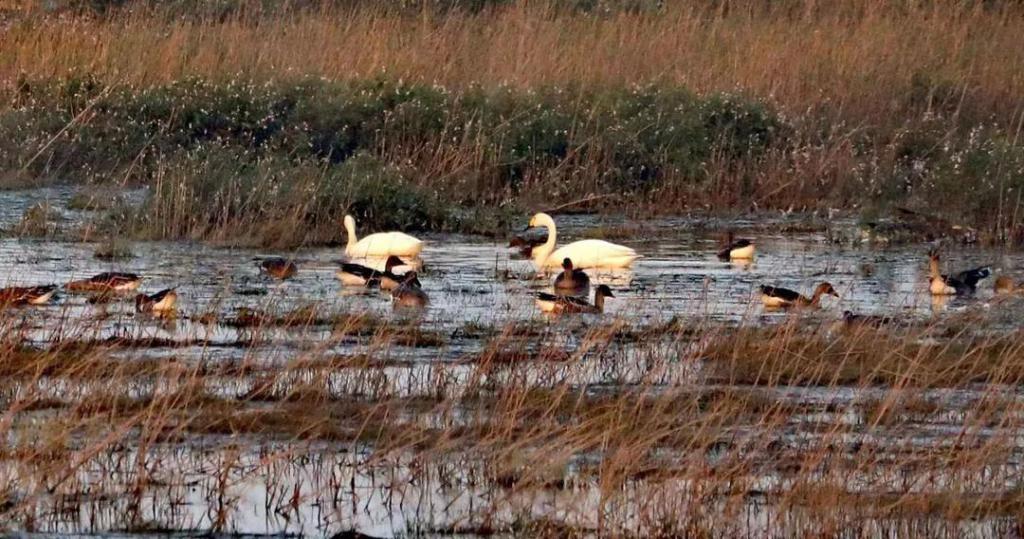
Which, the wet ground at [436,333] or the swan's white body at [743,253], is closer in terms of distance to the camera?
the wet ground at [436,333]

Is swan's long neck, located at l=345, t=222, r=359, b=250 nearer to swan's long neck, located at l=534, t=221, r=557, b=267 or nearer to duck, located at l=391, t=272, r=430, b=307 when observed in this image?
swan's long neck, located at l=534, t=221, r=557, b=267

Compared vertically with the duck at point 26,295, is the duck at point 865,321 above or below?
above

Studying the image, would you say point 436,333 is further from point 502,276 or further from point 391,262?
point 502,276

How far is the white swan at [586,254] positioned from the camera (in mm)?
14719

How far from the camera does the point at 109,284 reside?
12.1 m

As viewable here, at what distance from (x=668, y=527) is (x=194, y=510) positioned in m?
1.91

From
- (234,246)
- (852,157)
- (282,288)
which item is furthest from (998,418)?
(852,157)

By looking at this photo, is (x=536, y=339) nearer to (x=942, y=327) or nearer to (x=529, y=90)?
(x=942, y=327)

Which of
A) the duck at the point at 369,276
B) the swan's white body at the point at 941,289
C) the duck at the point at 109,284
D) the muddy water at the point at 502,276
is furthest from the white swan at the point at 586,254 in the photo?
the duck at the point at 109,284

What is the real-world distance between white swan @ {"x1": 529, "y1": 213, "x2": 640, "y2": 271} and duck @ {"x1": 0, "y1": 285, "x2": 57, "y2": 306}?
4593 millimetres

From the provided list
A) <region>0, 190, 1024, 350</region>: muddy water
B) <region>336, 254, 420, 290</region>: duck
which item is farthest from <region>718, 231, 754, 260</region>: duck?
<region>336, 254, 420, 290</region>: duck

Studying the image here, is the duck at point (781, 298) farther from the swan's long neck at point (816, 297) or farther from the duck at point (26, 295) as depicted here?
the duck at point (26, 295)

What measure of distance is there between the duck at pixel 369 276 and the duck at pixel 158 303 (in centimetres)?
211

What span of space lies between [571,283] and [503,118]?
19.9ft
